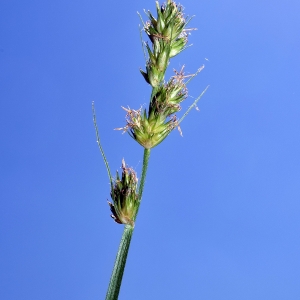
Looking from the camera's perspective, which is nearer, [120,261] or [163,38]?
[120,261]

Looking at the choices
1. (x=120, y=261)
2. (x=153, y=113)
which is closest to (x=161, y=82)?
(x=153, y=113)

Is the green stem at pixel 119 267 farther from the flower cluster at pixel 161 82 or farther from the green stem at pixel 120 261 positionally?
the flower cluster at pixel 161 82

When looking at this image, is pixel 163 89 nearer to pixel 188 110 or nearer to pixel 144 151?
pixel 188 110

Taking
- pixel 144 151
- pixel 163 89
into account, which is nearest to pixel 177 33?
pixel 163 89

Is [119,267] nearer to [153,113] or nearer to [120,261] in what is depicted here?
[120,261]

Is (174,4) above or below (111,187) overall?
above

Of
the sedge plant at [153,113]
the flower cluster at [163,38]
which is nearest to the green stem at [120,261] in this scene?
the sedge plant at [153,113]

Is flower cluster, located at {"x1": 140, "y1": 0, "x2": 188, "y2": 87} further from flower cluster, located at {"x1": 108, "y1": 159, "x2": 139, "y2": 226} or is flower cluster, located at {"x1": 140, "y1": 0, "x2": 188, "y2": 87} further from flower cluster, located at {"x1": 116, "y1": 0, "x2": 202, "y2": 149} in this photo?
flower cluster, located at {"x1": 108, "y1": 159, "x2": 139, "y2": 226}

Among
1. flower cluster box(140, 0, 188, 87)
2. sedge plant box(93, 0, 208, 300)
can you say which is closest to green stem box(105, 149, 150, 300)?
sedge plant box(93, 0, 208, 300)
